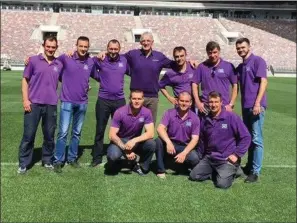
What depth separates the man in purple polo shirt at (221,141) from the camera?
6891mm

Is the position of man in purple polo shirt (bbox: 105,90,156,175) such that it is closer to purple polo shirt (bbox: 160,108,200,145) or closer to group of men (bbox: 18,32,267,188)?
group of men (bbox: 18,32,267,188)

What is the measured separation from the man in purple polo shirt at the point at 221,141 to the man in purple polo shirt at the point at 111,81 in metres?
1.69

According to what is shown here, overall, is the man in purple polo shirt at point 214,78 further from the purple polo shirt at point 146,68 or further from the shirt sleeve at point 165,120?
the purple polo shirt at point 146,68

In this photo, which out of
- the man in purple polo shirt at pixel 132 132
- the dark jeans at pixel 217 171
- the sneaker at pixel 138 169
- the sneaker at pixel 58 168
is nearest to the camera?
the dark jeans at pixel 217 171

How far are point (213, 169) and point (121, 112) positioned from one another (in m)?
1.84

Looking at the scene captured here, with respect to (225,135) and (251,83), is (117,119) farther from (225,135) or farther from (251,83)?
(251,83)

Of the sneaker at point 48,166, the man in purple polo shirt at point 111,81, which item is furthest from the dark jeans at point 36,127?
the man in purple polo shirt at point 111,81

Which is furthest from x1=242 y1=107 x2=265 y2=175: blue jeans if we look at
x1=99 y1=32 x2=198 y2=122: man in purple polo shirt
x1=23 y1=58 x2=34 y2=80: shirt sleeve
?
x1=23 y1=58 x2=34 y2=80: shirt sleeve

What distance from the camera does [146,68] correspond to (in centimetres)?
755

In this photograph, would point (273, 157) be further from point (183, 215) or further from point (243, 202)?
point (183, 215)

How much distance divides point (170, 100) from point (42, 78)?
86.3 inches

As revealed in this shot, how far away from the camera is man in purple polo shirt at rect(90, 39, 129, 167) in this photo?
25.3ft

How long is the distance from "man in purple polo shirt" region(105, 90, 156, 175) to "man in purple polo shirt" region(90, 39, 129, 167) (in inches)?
26.0

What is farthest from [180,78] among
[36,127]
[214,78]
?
[36,127]
